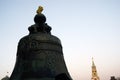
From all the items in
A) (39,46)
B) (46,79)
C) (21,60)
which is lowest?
(46,79)

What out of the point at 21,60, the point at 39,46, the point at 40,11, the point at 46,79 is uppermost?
the point at 40,11

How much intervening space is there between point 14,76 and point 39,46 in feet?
4.24

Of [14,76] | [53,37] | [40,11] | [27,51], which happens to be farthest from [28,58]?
[40,11]

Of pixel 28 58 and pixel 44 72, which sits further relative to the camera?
pixel 28 58

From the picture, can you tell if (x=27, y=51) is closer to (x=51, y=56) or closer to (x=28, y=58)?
(x=28, y=58)

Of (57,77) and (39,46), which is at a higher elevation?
(39,46)

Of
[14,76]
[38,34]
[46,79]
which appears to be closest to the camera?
[46,79]

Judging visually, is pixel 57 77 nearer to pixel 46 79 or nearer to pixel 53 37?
pixel 46 79

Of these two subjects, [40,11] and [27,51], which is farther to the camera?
[40,11]

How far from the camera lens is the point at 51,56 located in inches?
238

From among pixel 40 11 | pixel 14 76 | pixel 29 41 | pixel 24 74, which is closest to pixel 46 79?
pixel 24 74

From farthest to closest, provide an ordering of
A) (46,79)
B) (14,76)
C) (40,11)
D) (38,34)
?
1. (40,11)
2. (38,34)
3. (14,76)
4. (46,79)

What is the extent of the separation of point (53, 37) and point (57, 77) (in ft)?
5.34

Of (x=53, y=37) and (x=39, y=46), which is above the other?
(x=53, y=37)
